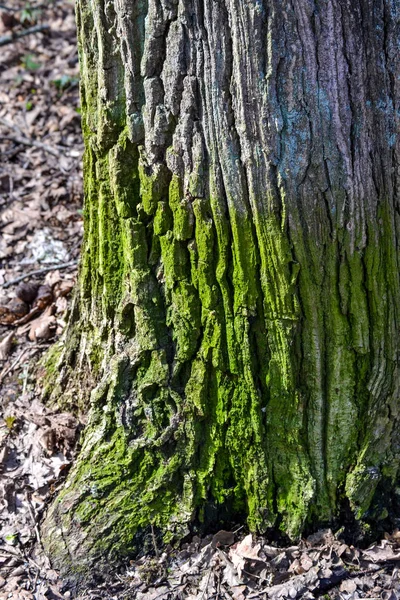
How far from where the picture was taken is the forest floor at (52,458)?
2.56 metres

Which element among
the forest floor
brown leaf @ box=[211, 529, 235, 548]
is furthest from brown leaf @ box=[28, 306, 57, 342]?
brown leaf @ box=[211, 529, 235, 548]

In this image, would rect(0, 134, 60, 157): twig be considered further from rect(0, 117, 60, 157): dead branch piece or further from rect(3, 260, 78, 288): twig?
rect(3, 260, 78, 288): twig

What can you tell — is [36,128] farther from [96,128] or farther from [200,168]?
[200,168]

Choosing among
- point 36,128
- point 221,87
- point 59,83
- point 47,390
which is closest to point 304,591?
point 47,390

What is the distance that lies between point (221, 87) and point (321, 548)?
1.87 m

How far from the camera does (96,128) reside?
2.44 m

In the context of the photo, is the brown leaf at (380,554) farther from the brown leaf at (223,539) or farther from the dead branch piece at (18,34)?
the dead branch piece at (18,34)

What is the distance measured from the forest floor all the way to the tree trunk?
0.38 feet

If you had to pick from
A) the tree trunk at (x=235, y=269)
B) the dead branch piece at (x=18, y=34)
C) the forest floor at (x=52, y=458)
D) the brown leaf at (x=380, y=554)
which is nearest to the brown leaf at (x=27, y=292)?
the forest floor at (x=52, y=458)

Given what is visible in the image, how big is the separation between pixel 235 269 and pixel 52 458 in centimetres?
142

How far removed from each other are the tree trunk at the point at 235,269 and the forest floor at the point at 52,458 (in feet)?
0.38

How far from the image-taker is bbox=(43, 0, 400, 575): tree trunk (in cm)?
205

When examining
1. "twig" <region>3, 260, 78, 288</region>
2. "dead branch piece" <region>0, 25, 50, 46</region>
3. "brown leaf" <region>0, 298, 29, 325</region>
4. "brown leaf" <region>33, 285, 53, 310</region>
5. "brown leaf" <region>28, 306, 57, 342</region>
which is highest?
"dead branch piece" <region>0, 25, 50, 46</region>

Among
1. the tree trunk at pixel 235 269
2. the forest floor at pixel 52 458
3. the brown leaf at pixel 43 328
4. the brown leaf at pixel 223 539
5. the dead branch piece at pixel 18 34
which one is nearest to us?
the tree trunk at pixel 235 269
